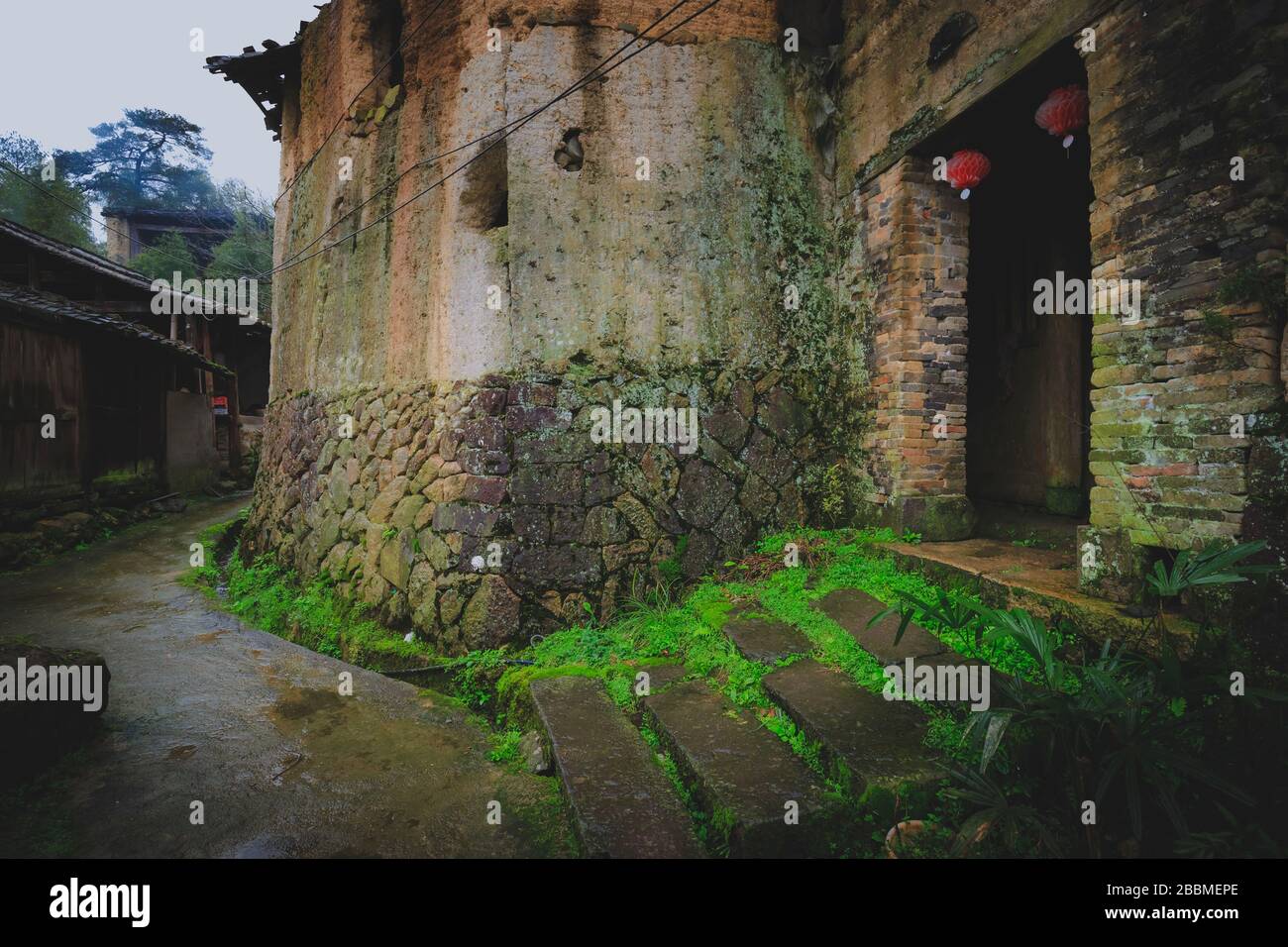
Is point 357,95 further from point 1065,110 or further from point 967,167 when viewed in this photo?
point 1065,110

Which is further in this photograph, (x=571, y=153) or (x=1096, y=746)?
(x=571, y=153)

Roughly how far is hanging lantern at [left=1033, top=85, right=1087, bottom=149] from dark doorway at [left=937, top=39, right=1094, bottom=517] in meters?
0.52

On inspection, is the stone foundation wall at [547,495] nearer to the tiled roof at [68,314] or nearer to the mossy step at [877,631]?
the mossy step at [877,631]

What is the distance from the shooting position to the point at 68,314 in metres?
9.86

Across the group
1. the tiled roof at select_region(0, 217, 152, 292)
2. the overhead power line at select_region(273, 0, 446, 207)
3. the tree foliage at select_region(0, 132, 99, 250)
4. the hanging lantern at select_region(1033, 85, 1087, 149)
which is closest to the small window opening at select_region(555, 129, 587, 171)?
the overhead power line at select_region(273, 0, 446, 207)

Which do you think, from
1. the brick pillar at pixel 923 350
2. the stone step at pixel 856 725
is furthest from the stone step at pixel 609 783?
the brick pillar at pixel 923 350

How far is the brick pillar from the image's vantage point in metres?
5.23

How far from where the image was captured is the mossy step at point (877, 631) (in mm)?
3697

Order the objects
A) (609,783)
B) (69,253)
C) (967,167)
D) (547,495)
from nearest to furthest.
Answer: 1. (609,783)
2. (967,167)
3. (547,495)
4. (69,253)

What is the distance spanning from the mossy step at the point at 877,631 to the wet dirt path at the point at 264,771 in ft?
7.06

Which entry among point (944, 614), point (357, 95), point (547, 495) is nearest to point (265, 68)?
point (357, 95)

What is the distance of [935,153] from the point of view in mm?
5176

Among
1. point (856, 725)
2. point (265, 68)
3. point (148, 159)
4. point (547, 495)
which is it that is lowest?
point (856, 725)

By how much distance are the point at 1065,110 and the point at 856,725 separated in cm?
420
